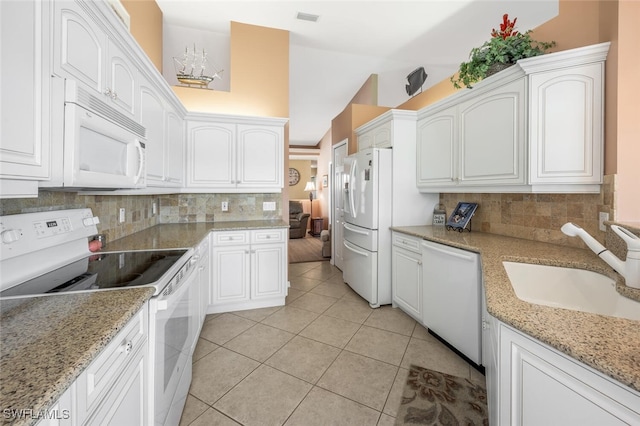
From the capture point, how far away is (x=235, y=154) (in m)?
3.05

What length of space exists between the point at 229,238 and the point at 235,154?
3.29 ft

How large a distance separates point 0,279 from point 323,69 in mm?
4584

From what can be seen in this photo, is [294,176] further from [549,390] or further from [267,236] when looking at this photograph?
[549,390]

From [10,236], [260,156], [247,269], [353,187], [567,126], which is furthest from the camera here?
[353,187]

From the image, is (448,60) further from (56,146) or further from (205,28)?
(56,146)

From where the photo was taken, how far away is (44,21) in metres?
0.95

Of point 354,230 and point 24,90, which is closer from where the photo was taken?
point 24,90

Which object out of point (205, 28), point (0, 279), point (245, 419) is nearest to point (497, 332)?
point (245, 419)

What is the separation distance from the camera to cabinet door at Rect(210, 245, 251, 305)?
2.72 m

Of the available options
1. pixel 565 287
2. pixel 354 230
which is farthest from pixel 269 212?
pixel 565 287

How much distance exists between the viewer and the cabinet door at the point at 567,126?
1637mm

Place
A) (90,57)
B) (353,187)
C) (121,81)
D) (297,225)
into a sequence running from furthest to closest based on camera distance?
(297,225) → (353,187) → (121,81) → (90,57)

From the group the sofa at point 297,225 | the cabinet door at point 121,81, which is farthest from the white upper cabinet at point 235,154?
the sofa at point 297,225

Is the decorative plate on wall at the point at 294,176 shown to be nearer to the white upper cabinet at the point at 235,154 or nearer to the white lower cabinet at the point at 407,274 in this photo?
the white upper cabinet at the point at 235,154
